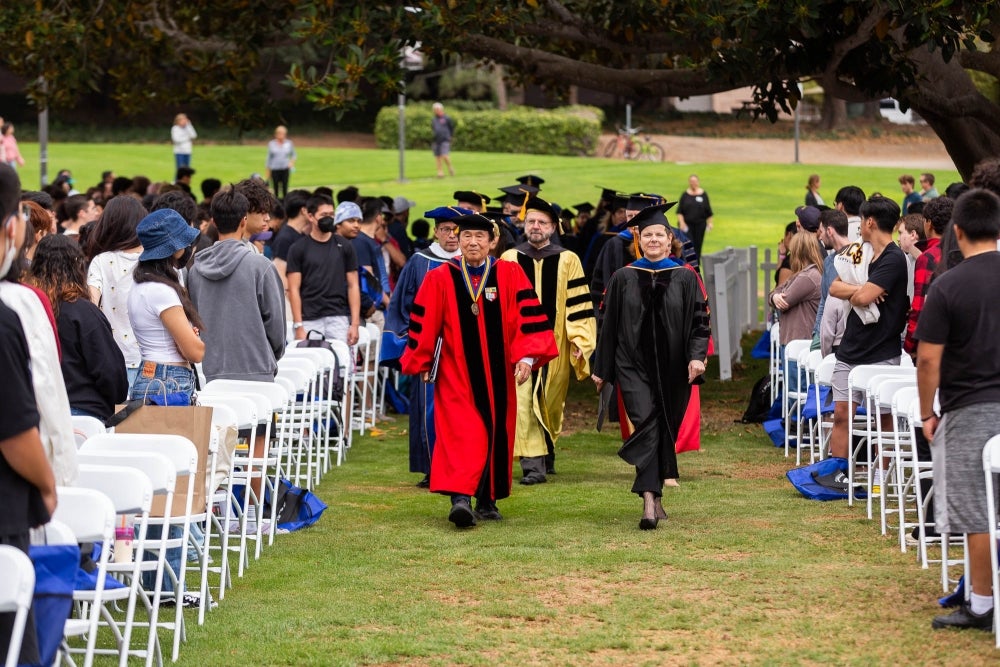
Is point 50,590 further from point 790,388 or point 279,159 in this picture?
point 279,159

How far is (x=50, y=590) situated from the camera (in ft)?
14.3

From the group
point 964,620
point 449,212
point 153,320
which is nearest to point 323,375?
point 449,212

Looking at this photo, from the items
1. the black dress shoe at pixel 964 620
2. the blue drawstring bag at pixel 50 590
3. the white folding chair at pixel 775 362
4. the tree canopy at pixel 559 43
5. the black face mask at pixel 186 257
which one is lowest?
the black dress shoe at pixel 964 620

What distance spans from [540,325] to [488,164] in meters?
31.6

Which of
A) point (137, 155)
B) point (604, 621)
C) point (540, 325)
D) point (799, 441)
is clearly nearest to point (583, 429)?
point (799, 441)

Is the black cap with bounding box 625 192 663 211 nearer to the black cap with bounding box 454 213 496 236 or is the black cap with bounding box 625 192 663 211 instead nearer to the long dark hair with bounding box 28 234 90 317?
the black cap with bounding box 454 213 496 236

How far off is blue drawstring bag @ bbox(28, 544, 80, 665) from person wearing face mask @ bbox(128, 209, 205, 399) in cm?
309

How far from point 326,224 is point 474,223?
3069 mm

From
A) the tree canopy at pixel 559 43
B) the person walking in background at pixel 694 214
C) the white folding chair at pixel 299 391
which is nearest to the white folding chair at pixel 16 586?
the white folding chair at pixel 299 391

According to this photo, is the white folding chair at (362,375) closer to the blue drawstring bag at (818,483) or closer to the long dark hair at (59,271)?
the blue drawstring bag at (818,483)

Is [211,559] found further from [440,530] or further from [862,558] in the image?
[862,558]

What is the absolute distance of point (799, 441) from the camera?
1166cm

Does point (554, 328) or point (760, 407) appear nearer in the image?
point (554, 328)

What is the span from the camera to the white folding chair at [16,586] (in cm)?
412
